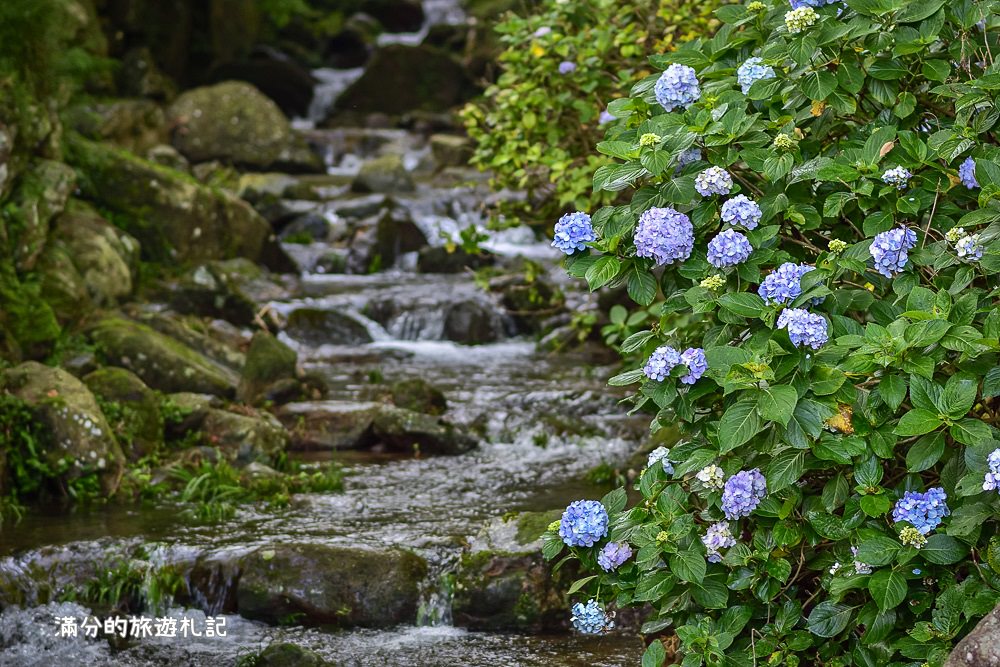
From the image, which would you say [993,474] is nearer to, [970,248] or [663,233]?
[970,248]

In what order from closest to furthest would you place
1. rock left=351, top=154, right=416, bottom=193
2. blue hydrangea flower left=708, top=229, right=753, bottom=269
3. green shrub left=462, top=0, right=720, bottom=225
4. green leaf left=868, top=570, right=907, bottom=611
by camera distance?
green leaf left=868, top=570, right=907, bottom=611, blue hydrangea flower left=708, top=229, right=753, bottom=269, green shrub left=462, top=0, right=720, bottom=225, rock left=351, top=154, right=416, bottom=193

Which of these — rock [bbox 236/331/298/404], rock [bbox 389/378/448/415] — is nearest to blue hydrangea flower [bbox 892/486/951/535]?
rock [bbox 389/378/448/415]

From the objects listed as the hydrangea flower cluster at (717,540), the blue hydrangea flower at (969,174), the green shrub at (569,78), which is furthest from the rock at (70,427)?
the blue hydrangea flower at (969,174)

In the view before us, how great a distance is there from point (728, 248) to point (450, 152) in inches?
642

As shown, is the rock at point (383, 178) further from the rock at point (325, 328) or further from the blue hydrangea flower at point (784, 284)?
the blue hydrangea flower at point (784, 284)

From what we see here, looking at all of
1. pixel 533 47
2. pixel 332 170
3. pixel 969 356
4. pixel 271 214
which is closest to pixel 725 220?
pixel 969 356

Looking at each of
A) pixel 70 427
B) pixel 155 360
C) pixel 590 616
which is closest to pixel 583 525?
pixel 590 616

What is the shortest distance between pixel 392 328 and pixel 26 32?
14.6 feet

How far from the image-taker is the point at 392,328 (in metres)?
11.5

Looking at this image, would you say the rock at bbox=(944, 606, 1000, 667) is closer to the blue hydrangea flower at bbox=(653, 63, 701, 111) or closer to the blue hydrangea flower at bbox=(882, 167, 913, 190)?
the blue hydrangea flower at bbox=(882, 167, 913, 190)

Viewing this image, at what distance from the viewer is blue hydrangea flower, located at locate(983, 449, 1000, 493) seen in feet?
8.61

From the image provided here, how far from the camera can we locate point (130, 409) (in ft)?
24.7

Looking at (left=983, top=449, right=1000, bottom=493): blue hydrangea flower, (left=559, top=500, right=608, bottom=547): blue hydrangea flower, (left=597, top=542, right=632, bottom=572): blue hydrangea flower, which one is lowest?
(left=597, top=542, right=632, bottom=572): blue hydrangea flower

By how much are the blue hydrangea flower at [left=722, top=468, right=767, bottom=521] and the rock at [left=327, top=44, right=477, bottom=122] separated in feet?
68.5
